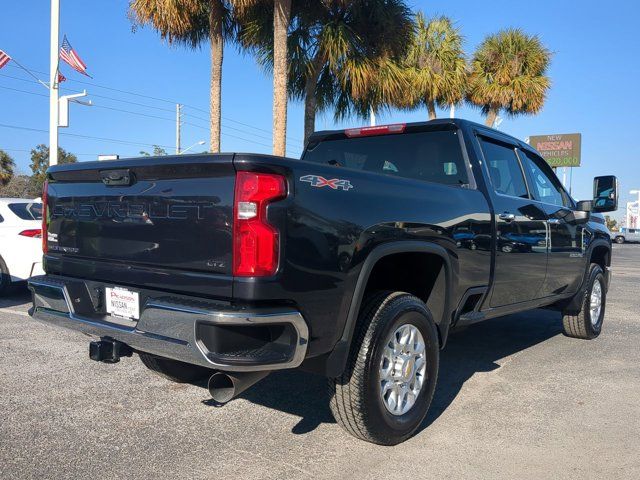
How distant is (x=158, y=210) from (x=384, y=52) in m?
9.87

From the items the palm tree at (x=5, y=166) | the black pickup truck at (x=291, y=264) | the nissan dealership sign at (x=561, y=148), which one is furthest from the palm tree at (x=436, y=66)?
the palm tree at (x=5, y=166)

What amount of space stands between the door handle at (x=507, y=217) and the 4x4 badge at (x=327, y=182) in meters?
1.81

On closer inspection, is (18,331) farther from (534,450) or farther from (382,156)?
(534,450)

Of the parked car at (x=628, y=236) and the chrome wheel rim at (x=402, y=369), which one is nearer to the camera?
the chrome wheel rim at (x=402, y=369)

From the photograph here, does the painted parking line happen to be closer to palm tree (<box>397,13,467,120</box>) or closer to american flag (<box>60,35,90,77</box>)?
american flag (<box>60,35,90,77</box>)

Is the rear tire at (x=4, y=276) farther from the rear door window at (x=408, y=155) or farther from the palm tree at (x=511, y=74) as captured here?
the palm tree at (x=511, y=74)

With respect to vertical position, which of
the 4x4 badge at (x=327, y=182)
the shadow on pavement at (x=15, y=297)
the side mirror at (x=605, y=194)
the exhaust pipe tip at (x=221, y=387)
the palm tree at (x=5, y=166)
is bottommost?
the shadow on pavement at (x=15, y=297)

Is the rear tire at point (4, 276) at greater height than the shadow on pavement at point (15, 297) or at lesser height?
greater

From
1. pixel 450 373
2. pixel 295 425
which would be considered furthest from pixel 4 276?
pixel 450 373

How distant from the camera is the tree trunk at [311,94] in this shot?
11.9m

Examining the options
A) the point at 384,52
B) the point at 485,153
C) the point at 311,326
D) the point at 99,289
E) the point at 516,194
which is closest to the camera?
the point at 311,326

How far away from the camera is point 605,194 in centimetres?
615

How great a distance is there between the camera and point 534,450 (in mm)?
3344

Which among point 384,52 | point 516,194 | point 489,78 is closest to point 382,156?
point 516,194
